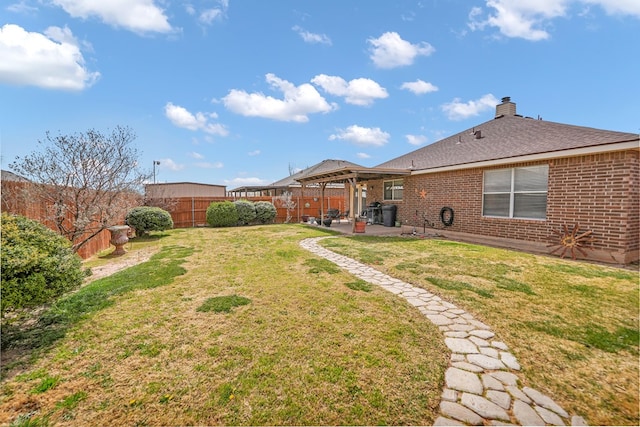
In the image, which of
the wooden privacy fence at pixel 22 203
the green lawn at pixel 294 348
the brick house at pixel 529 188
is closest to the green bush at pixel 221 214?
the brick house at pixel 529 188

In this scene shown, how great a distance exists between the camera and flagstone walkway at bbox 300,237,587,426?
1949 mm

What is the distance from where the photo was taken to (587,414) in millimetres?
1990

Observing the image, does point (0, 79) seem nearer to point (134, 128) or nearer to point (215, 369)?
point (134, 128)

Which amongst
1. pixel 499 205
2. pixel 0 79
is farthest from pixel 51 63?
pixel 499 205

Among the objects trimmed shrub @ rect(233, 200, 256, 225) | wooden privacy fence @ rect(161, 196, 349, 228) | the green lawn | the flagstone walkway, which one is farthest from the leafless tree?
wooden privacy fence @ rect(161, 196, 349, 228)

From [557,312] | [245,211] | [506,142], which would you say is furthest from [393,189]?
[557,312]

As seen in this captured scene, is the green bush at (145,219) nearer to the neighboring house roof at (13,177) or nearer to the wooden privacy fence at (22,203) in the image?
the wooden privacy fence at (22,203)

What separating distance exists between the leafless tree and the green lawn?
224cm

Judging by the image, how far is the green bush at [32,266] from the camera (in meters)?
2.72

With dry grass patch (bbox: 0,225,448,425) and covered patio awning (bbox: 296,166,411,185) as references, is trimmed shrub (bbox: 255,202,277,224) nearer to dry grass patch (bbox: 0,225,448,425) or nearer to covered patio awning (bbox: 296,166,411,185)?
covered patio awning (bbox: 296,166,411,185)

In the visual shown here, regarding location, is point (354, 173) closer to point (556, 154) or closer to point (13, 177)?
point (556, 154)

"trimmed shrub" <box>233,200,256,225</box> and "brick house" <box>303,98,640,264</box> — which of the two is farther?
"trimmed shrub" <box>233,200,256,225</box>

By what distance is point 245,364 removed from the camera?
256 cm

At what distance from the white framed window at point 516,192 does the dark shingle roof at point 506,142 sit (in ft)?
1.98
